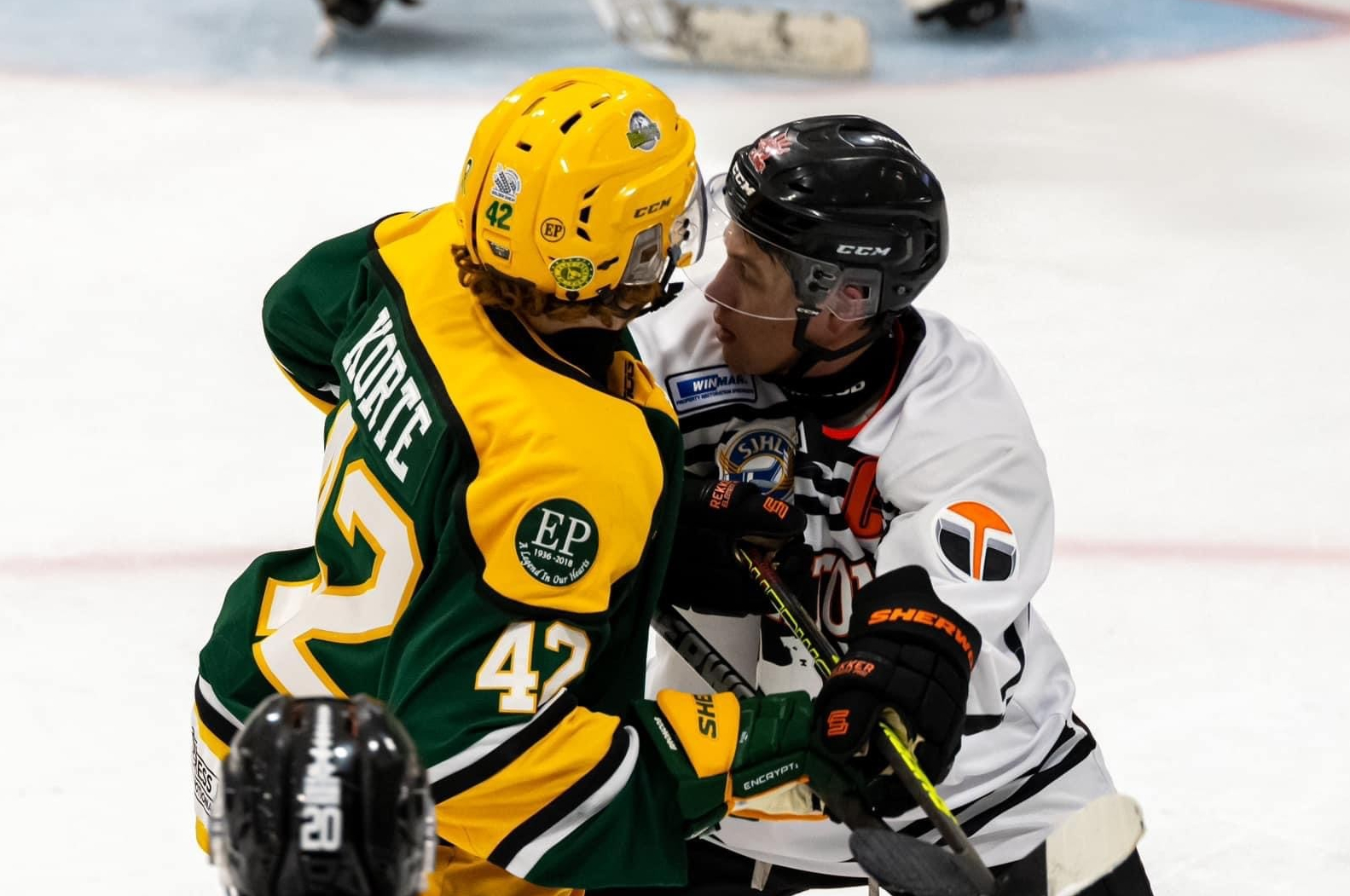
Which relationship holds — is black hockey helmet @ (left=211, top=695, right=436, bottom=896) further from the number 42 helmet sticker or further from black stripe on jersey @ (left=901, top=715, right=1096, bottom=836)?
black stripe on jersey @ (left=901, top=715, right=1096, bottom=836)

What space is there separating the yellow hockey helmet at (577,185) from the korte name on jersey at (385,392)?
13 cm

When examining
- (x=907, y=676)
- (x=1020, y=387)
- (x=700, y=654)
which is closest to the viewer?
(x=907, y=676)

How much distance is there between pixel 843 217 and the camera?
6.90 feet

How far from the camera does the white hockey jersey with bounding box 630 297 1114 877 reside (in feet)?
6.78

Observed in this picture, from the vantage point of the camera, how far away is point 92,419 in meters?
4.17

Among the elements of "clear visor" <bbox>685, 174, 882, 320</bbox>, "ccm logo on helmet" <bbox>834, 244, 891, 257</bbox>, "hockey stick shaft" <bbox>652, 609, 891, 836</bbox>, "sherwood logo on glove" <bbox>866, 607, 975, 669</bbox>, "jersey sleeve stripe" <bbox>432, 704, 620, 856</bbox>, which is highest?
"ccm logo on helmet" <bbox>834, 244, 891, 257</bbox>

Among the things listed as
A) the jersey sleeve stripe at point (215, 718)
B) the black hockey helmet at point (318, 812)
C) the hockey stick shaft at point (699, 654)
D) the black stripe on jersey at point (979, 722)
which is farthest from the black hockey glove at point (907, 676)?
the black hockey helmet at point (318, 812)

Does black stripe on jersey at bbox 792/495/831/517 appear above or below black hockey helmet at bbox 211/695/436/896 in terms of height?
below

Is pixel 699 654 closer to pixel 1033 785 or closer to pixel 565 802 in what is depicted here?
pixel 1033 785

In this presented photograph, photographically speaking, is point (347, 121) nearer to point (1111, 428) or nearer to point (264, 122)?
point (264, 122)

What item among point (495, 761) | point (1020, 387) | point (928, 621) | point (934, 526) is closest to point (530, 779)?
point (495, 761)

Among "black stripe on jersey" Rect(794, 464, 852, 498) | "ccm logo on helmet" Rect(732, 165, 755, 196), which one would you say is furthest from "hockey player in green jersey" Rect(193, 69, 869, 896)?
"black stripe on jersey" Rect(794, 464, 852, 498)

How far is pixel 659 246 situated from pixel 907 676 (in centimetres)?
53

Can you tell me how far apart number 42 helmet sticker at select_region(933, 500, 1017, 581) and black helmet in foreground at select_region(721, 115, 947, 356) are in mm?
260
